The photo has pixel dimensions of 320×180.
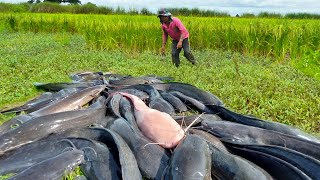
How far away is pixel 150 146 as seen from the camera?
388cm

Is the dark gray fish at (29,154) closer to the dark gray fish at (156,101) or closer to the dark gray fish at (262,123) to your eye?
the dark gray fish at (156,101)

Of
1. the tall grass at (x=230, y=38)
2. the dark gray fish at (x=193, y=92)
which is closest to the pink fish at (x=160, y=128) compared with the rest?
the dark gray fish at (x=193, y=92)

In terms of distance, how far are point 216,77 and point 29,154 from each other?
5.07m

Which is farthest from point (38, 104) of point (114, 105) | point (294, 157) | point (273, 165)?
point (294, 157)

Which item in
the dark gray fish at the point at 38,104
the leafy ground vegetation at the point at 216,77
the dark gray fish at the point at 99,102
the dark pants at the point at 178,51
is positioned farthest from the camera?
the dark pants at the point at 178,51

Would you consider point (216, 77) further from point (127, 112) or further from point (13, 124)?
point (13, 124)

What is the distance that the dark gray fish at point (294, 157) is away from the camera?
3.37m

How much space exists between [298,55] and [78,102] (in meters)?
7.91

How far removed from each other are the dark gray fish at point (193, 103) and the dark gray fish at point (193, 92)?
0.12 meters

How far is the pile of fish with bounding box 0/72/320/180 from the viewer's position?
11.4 feet

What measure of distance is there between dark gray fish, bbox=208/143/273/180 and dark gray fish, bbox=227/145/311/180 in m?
0.10

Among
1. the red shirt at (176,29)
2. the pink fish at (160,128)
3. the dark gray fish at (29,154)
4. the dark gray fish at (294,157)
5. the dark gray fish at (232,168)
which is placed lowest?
the dark gray fish at (29,154)

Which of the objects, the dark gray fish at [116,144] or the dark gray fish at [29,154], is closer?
the dark gray fish at [116,144]

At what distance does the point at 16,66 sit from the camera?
9891 mm
